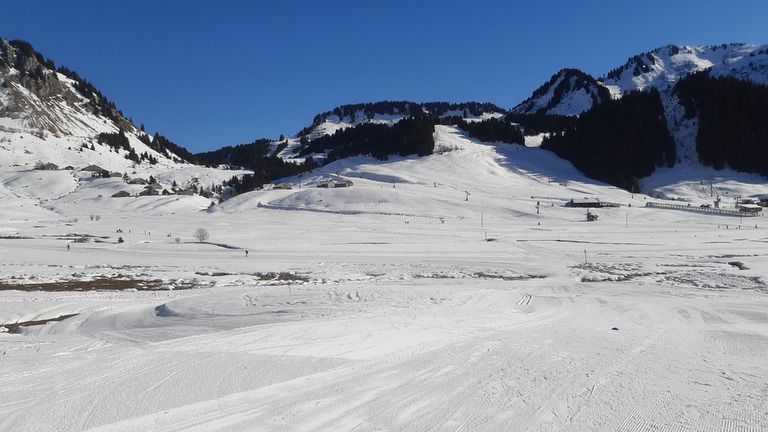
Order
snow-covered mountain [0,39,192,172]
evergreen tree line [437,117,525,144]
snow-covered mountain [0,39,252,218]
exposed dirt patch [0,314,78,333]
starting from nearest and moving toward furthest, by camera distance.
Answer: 1. exposed dirt patch [0,314,78,333]
2. snow-covered mountain [0,39,252,218]
3. snow-covered mountain [0,39,192,172]
4. evergreen tree line [437,117,525,144]

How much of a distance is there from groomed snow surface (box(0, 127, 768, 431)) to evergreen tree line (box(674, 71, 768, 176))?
207 feet

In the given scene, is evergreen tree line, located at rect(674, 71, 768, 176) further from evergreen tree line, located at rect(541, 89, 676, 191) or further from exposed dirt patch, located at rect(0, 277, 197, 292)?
exposed dirt patch, located at rect(0, 277, 197, 292)

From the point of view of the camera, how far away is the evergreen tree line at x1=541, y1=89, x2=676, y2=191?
295ft

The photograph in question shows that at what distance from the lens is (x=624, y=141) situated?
92938 millimetres

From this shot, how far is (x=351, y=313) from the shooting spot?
1218cm

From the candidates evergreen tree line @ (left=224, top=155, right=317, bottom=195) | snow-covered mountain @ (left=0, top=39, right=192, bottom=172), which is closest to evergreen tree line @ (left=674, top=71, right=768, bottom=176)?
evergreen tree line @ (left=224, top=155, right=317, bottom=195)

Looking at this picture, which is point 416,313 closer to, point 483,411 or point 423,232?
point 483,411

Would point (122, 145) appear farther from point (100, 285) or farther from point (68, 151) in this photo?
point (100, 285)

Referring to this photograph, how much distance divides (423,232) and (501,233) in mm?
8273

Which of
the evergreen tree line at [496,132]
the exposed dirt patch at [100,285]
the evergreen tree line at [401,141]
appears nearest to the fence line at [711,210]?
the evergreen tree line at [401,141]

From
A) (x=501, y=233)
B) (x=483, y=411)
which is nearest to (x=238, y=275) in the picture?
(x=483, y=411)

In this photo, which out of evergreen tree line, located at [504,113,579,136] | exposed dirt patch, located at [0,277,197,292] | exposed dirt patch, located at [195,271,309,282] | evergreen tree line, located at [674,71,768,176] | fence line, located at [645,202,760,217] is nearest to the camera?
exposed dirt patch, located at [0,277,197,292]

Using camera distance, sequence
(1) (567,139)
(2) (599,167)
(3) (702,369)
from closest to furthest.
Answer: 1. (3) (702,369)
2. (2) (599,167)
3. (1) (567,139)

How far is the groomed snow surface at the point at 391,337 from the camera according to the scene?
5.34 m
